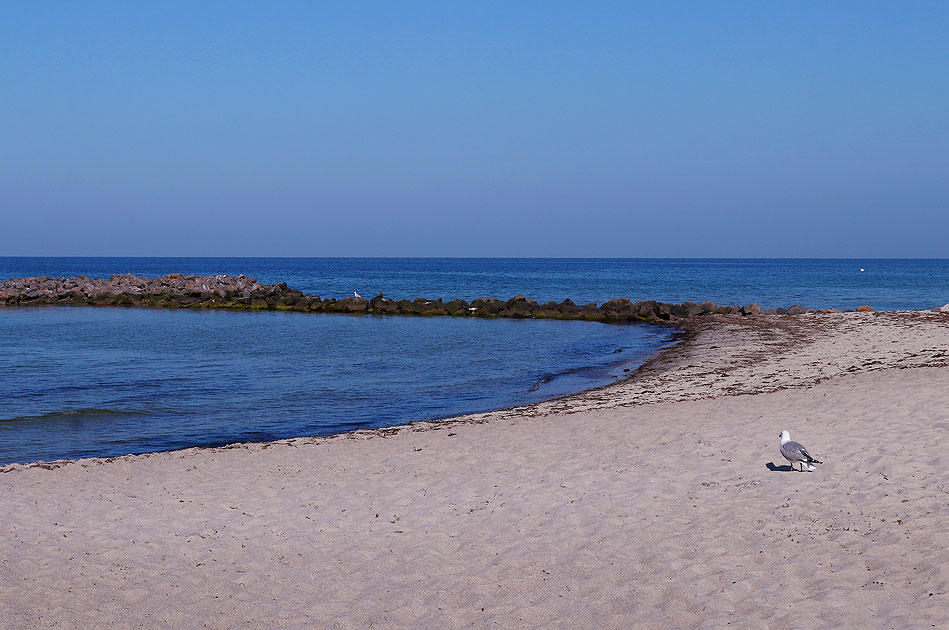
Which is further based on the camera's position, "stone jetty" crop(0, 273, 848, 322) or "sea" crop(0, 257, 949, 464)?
"stone jetty" crop(0, 273, 848, 322)

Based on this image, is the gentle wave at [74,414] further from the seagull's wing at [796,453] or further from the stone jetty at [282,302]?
the stone jetty at [282,302]

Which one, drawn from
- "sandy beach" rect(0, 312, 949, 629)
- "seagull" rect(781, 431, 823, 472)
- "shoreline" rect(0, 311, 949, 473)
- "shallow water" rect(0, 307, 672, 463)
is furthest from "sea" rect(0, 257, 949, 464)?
"seagull" rect(781, 431, 823, 472)

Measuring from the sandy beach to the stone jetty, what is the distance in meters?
23.1

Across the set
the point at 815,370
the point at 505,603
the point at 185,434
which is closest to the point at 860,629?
the point at 505,603

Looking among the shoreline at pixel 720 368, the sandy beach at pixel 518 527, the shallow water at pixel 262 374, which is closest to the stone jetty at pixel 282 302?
the shallow water at pixel 262 374

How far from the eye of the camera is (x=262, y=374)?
1959cm

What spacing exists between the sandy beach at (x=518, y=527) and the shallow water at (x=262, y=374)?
2580 millimetres

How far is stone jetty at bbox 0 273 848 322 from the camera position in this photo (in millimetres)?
35188

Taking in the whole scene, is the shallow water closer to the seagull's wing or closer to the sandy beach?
the sandy beach

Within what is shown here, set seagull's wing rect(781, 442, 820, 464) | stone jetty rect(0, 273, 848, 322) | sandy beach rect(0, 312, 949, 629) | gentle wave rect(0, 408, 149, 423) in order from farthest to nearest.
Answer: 1. stone jetty rect(0, 273, 848, 322)
2. gentle wave rect(0, 408, 149, 423)
3. seagull's wing rect(781, 442, 820, 464)
4. sandy beach rect(0, 312, 949, 629)

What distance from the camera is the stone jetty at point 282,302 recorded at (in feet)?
115

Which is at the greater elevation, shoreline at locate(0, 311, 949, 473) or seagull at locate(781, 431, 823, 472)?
seagull at locate(781, 431, 823, 472)

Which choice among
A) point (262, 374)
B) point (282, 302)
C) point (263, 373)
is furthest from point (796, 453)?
point (282, 302)

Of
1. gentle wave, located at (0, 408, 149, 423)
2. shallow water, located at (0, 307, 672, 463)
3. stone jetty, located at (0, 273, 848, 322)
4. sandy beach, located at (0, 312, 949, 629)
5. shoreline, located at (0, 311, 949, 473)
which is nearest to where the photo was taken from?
sandy beach, located at (0, 312, 949, 629)
